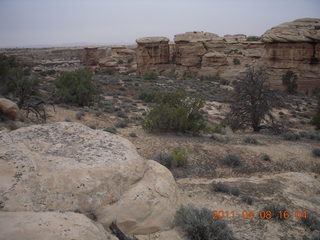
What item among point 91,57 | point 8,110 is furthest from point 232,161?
point 91,57

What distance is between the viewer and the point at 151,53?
38.7m

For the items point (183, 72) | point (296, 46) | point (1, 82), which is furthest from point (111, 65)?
point (296, 46)

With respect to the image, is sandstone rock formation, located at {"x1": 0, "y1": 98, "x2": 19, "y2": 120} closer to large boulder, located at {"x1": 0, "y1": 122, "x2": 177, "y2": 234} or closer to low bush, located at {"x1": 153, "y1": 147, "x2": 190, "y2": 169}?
large boulder, located at {"x1": 0, "y1": 122, "x2": 177, "y2": 234}

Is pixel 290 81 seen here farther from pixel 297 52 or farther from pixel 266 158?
pixel 266 158

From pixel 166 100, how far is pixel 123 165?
724 centimetres

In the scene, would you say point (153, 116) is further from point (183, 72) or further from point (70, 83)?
point (183, 72)

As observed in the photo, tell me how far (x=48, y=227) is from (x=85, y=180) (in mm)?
907

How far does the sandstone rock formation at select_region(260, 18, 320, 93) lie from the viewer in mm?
28688

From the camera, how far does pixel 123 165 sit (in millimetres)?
3801

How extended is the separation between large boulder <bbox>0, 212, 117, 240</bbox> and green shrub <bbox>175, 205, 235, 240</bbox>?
1270 mm

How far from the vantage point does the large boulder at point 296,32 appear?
93.3ft

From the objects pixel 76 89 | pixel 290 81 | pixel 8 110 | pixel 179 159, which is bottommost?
pixel 179 159
